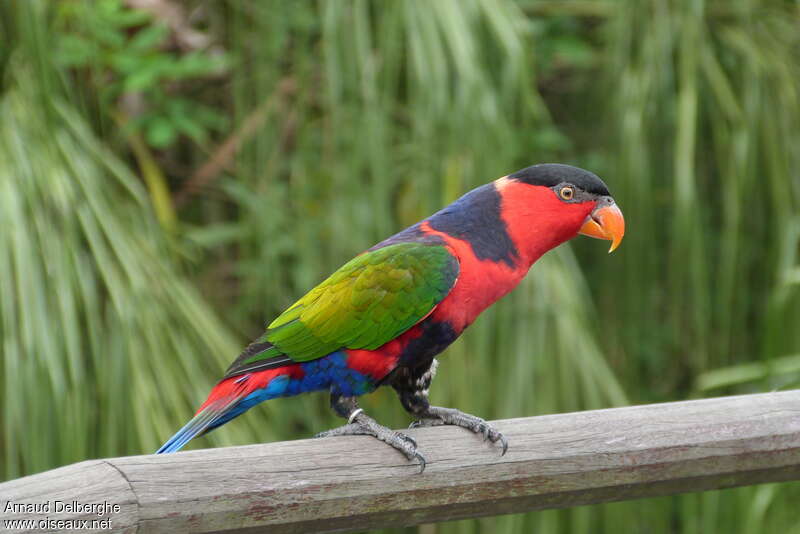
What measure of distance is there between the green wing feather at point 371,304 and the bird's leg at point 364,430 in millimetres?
69

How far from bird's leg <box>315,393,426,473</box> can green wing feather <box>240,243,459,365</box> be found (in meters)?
0.07

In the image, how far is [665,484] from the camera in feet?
3.74

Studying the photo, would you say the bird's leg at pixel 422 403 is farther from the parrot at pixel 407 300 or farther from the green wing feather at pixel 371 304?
the green wing feather at pixel 371 304

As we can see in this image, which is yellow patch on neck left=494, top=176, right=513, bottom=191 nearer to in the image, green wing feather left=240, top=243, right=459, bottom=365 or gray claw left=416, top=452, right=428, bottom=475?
green wing feather left=240, top=243, right=459, bottom=365

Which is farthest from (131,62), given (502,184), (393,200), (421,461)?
(421,461)

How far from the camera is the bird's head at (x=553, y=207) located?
4.00 feet

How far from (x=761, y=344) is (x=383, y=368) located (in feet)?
5.30

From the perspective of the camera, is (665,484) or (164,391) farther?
(164,391)

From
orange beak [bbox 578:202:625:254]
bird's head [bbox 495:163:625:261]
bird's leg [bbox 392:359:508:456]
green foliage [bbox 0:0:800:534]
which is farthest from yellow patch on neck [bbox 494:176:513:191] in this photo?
green foliage [bbox 0:0:800:534]

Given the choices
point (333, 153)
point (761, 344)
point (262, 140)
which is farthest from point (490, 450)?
point (761, 344)

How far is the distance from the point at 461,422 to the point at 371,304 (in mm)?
190

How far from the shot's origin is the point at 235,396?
3.88ft

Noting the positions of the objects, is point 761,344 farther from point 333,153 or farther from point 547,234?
point 547,234

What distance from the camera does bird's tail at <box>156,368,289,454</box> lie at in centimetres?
117
